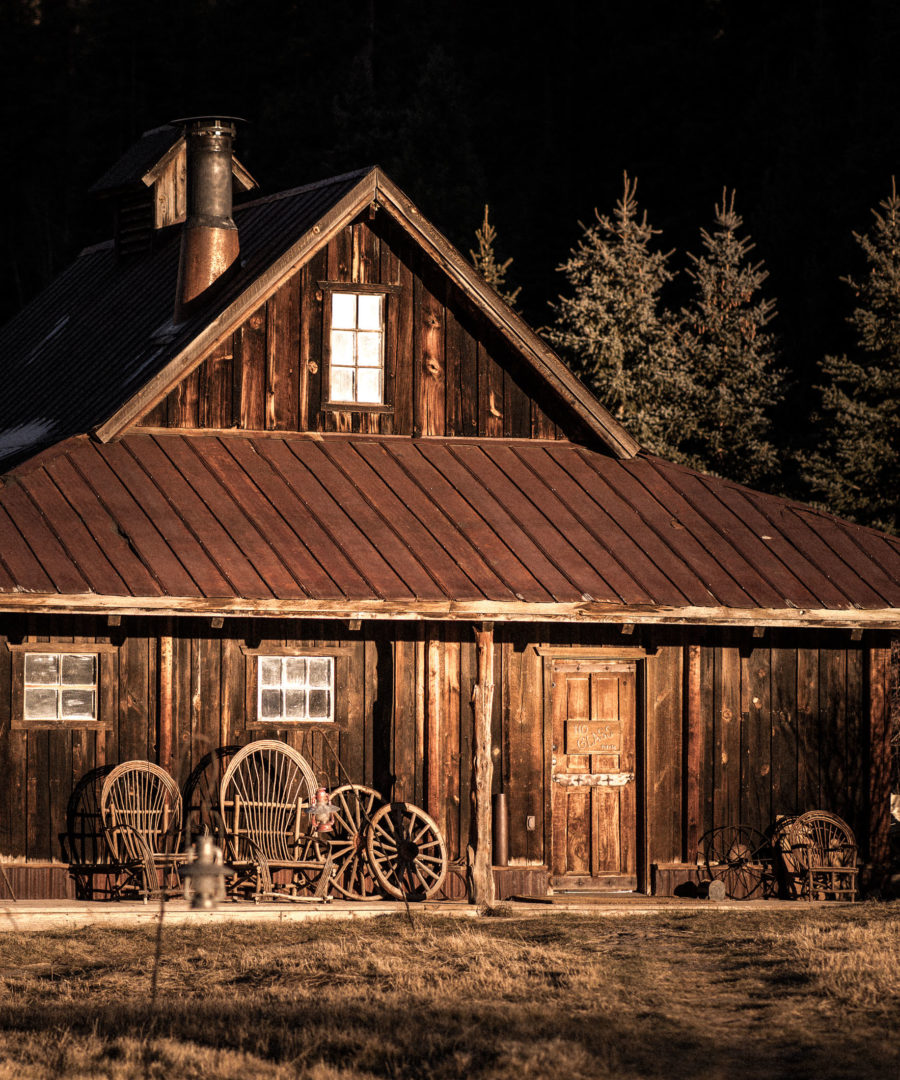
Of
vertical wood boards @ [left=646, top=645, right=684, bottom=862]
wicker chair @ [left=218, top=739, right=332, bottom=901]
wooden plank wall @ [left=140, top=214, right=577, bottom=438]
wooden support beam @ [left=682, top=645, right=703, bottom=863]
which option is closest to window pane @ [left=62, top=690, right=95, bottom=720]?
wicker chair @ [left=218, top=739, right=332, bottom=901]

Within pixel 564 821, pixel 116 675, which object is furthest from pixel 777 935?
pixel 116 675

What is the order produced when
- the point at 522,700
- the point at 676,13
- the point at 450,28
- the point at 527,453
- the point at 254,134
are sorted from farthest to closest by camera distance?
the point at 450,28, the point at 676,13, the point at 254,134, the point at 527,453, the point at 522,700

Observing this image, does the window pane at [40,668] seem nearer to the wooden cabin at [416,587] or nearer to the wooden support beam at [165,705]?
the wooden cabin at [416,587]

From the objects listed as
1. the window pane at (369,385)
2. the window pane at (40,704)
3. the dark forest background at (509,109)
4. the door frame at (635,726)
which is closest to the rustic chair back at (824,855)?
the door frame at (635,726)

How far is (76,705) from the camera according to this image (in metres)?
17.7

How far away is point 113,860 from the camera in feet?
56.7

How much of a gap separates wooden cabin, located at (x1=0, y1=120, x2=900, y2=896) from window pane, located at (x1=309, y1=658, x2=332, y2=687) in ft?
0.11

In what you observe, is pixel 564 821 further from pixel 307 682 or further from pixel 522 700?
pixel 307 682

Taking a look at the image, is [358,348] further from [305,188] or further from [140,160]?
[140,160]

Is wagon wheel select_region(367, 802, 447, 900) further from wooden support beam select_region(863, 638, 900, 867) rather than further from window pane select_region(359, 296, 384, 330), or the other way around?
window pane select_region(359, 296, 384, 330)

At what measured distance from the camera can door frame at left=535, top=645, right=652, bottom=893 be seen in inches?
746

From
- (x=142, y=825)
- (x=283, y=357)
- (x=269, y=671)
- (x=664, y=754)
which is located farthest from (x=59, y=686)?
(x=664, y=754)

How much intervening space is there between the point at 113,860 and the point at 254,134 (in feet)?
158

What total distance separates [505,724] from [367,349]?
419 centimetres
